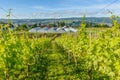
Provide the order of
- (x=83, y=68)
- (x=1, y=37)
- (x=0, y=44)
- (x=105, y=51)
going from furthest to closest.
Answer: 1. (x=83, y=68)
2. (x=1, y=37)
3. (x=0, y=44)
4. (x=105, y=51)

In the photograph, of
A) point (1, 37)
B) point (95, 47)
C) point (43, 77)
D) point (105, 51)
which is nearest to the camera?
point (105, 51)

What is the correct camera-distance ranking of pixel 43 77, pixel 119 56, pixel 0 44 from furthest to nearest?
pixel 43 77
pixel 0 44
pixel 119 56

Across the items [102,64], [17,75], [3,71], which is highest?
[102,64]

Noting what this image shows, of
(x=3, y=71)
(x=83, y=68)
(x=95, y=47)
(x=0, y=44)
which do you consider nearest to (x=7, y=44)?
(x=0, y=44)

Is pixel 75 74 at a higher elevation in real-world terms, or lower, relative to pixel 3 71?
lower

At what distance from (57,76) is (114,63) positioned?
6.50m

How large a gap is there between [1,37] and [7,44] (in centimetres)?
65

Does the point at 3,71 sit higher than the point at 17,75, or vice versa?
the point at 3,71

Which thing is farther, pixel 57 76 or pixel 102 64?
pixel 57 76

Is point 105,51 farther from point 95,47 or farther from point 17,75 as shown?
point 17,75

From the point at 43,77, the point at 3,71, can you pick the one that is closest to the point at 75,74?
the point at 43,77

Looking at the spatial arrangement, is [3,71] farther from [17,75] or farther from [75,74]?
[75,74]

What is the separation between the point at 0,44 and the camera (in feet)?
31.3

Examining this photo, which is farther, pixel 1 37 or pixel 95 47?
pixel 1 37
